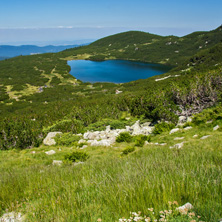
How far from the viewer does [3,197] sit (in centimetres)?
299

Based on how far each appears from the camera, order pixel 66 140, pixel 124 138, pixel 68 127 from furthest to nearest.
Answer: pixel 68 127, pixel 66 140, pixel 124 138

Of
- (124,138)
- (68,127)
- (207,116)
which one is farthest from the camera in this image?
(68,127)

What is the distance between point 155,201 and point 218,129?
901 cm

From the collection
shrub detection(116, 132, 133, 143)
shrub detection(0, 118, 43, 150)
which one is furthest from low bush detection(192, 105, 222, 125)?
shrub detection(0, 118, 43, 150)

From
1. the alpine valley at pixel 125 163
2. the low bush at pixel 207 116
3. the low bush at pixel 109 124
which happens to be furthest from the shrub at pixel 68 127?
the low bush at pixel 207 116

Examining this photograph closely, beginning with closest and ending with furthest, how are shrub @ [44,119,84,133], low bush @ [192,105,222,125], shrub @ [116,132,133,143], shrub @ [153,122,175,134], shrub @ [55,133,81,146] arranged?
low bush @ [192,105,222,125] < shrub @ [116,132,133,143] < shrub @ [153,122,175,134] < shrub @ [55,133,81,146] < shrub @ [44,119,84,133]

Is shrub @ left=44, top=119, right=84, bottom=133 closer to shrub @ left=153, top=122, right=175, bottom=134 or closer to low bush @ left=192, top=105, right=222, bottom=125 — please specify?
shrub @ left=153, top=122, right=175, bottom=134

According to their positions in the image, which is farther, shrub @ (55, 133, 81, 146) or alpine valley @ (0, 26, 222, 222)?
shrub @ (55, 133, 81, 146)

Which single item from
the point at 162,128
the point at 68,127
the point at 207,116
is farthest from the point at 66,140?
the point at 207,116

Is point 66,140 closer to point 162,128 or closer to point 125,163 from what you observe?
point 162,128

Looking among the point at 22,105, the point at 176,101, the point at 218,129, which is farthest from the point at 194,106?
the point at 22,105

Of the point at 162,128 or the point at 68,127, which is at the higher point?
the point at 162,128

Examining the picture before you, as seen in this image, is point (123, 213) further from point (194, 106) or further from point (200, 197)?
point (194, 106)

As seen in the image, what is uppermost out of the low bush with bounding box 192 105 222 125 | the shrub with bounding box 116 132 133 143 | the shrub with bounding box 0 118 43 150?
the low bush with bounding box 192 105 222 125
